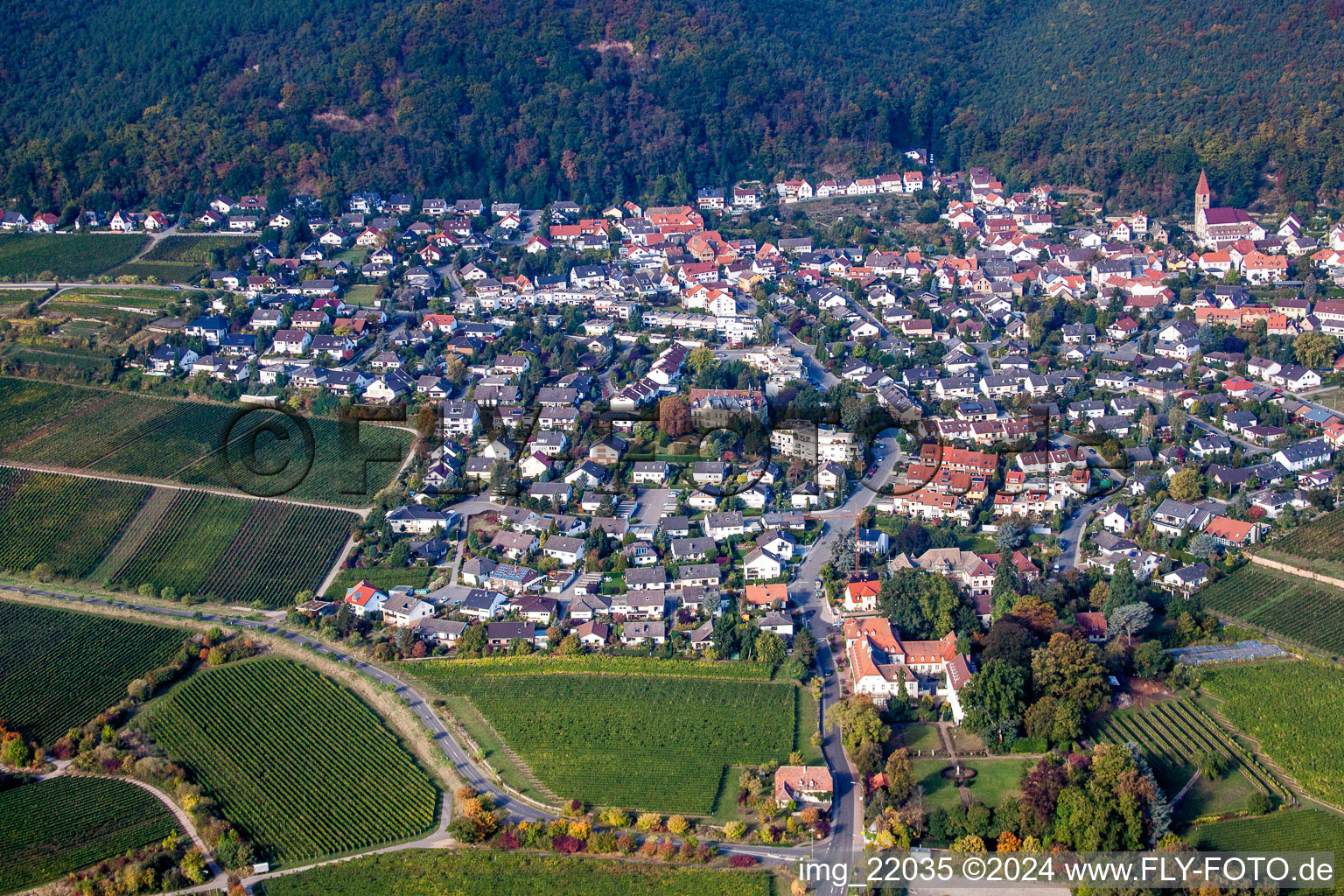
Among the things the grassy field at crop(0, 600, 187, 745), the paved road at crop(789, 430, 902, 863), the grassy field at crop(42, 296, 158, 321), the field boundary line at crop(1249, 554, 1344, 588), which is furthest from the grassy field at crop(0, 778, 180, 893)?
the field boundary line at crop(1249, 554, 1344, 588)

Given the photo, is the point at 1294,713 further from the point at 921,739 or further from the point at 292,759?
the point at 292,759

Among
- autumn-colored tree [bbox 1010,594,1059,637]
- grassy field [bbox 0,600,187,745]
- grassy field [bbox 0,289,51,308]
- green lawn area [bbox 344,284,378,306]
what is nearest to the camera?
grassy field [bbox 0,600,187,745]

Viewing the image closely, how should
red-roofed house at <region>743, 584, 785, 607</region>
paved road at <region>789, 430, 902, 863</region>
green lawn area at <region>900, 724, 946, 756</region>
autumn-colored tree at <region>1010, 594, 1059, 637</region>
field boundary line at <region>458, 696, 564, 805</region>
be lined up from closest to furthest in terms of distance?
1. paved road at <region>789, 430, 902, 863</region>
2. field boundary line at <region>458, 696, 564, 805</region>
3. green lawn area at <region>900, 724, 946, 756</region>
4. autumn-colored tree at <region>1010, 594, 1059, 637</region>
5. red-roofed house at <region>743, 584, 785, 607</region>

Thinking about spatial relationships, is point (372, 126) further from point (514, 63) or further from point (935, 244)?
point (935, 244)

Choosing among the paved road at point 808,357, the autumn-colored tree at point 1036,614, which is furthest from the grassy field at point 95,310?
the autumn-colored tree at point 1036,614

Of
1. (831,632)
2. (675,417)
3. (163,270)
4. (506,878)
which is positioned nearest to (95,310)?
(163,270)

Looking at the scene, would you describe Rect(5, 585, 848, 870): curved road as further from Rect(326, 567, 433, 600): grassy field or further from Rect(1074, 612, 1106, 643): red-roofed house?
Rect(1074, 612, 1106, 643): red-roofed house
